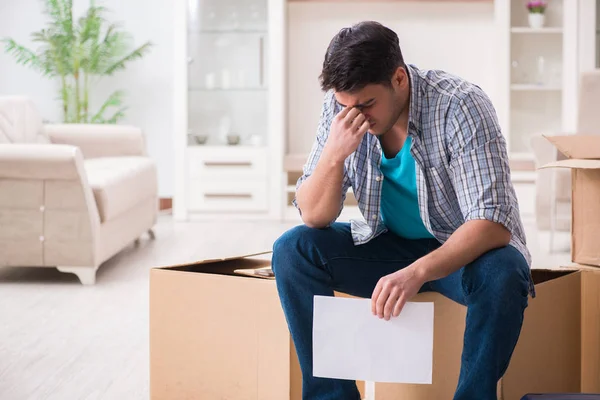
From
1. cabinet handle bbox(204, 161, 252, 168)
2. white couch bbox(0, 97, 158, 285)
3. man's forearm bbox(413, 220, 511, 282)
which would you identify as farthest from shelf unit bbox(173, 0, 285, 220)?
man's forearm bbox(413, 220, 511, 282)

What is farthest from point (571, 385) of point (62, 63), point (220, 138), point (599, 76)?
point (62, 63)

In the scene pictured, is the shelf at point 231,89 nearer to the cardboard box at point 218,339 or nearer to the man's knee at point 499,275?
the cardboard box at point 218,339

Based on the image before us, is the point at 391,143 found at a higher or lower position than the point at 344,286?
higher

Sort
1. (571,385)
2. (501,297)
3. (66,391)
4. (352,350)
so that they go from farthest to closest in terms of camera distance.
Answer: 1. (66,391)
2. (571,385)
3. (352,350)
4. (501,297)

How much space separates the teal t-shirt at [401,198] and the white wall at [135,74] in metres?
4.41

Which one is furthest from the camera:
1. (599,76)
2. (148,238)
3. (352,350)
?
(148,238)

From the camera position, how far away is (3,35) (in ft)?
19.9

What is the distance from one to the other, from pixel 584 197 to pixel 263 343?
0.78 m

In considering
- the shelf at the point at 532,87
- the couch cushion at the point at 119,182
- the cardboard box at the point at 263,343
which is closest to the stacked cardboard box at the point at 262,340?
the cardboard box at the point at 263,343

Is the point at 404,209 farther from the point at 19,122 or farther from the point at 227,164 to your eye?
the point at 227,164

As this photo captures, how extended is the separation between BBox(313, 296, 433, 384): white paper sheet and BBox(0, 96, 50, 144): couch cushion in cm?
278

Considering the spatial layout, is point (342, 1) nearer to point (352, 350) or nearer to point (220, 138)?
point (220, 138)

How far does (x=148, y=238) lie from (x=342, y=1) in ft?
7.26

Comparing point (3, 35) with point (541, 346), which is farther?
point (3, 35)
